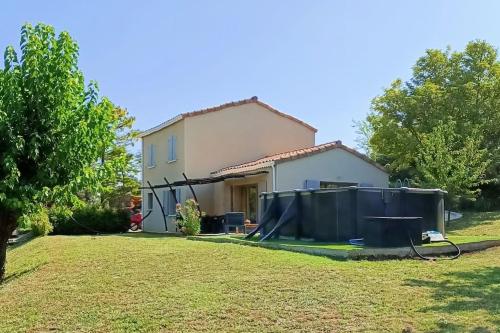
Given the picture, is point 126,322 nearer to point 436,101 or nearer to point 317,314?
point 317,314

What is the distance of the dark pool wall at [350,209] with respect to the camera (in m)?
12.6

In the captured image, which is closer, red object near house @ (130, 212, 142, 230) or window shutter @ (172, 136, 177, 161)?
window shutter @ (172, 136, 177, 161)

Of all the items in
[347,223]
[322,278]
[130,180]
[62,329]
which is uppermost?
[130,180]

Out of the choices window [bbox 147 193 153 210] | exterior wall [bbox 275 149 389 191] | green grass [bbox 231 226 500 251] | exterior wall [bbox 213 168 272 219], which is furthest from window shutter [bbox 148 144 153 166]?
green grass [bbox 231 226 500 251]

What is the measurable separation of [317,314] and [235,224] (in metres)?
13.5

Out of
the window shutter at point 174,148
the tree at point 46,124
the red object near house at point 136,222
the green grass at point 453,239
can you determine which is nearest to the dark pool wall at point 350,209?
the green grass at point 453,239

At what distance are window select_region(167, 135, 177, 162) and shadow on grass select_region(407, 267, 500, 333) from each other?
17807 millimetres

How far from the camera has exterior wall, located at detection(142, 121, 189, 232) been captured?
24664 millimetres

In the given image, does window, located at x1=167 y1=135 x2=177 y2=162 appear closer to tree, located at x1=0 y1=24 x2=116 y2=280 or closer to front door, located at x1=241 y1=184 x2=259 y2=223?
front door, located at x1=241 y1=184 x2=259 y2=223

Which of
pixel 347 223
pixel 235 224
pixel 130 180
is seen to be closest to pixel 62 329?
pixel 347 223

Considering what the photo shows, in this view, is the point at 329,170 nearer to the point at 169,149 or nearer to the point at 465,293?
the point at 169,149

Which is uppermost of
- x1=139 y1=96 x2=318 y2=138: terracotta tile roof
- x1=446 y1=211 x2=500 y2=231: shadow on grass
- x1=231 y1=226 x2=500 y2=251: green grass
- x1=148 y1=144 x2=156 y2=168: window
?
x1=139 y1=96 x2=318 y2=138: terracotta tile roof

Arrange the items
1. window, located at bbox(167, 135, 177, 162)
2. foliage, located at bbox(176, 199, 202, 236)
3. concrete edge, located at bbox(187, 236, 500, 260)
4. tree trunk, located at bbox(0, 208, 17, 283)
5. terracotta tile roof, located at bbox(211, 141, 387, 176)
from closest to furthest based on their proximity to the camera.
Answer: concrete edge, located at bbox(187, 236, 500, 260) → tree trunk, located at bbox(0, 208, 17, 283) → foliage, located at bbox(176, 199, 202, 236) → terracotta tile roof, located at bbox(211, 141, 387, 176) → window, located at bbox(167, 135, 177, 162)

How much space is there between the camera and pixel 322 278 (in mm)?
8594
